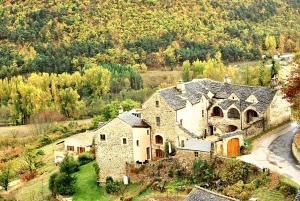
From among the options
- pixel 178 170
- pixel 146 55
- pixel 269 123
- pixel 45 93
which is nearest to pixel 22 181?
pixel 178 170

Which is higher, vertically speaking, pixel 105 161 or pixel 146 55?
pixel 146 55

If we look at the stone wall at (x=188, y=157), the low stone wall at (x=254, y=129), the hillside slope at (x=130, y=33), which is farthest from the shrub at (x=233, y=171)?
the hillside slope at (x=130, y=33)

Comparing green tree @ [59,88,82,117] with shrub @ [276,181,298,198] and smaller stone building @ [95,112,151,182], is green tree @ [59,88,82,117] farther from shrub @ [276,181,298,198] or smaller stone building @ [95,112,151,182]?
shrub @ [276,181,298,198]

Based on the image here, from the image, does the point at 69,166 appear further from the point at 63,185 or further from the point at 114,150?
the point at 114,150

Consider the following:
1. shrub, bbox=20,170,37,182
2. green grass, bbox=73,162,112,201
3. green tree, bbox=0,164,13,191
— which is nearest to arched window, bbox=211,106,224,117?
green grass, bbox=73,162,112,201

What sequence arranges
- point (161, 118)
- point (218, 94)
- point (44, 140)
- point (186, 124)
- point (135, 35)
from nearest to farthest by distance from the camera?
point (161, 118) < point (186, 124) < point (218, 94) < point (44, 140) < point (135, 35)

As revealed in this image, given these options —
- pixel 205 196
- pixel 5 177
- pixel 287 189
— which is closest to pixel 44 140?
pixel 5 177

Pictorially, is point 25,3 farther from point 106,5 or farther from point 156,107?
point 156,107
